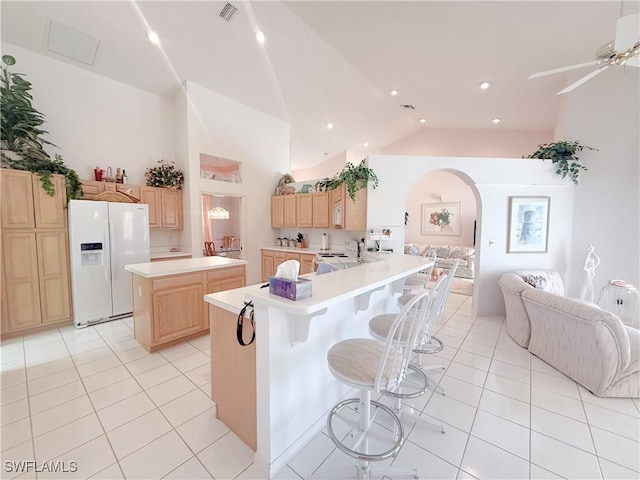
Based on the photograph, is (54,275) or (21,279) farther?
(54,275)

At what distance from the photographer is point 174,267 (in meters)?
2.93

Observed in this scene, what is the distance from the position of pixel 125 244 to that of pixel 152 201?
97 centimetres

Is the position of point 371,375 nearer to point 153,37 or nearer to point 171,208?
point 171,208

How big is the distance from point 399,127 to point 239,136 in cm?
419

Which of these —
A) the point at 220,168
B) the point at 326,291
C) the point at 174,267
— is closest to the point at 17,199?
the point at 174,267

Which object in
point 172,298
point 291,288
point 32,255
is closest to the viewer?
point 291,288

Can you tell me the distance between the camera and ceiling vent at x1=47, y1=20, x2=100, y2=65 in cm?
336

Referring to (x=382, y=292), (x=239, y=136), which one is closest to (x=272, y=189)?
(x=239, y=136)

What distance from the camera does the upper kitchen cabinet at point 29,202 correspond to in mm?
3029

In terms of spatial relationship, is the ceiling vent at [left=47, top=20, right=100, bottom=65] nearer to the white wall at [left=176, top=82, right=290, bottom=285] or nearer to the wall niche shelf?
the white wall at [left=176, top=82, right=290, bottom=285]

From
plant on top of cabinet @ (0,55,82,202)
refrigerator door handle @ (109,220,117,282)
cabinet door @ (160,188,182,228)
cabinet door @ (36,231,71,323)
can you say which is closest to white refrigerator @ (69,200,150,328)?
refrigerator door handle @ (109,220,117,282)

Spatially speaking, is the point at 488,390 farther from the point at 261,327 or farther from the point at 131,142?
the point at 131,142

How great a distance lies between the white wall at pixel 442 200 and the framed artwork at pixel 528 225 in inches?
111

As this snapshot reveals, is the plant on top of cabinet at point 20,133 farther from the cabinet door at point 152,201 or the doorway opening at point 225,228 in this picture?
the doorway opening at point 225,228
